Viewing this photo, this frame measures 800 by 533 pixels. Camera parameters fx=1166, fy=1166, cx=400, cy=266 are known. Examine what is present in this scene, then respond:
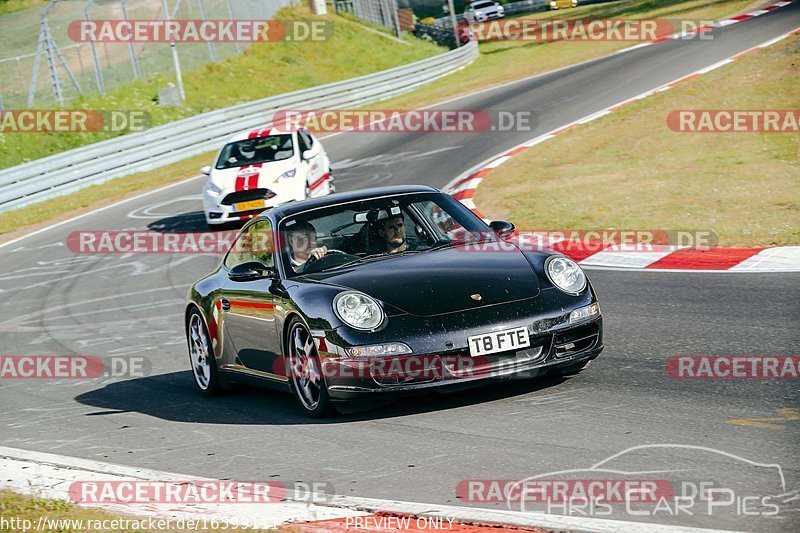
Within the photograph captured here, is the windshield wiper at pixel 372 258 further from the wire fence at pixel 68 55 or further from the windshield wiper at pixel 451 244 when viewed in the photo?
the wire fence at pixel 68 55

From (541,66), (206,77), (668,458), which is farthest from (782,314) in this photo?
(206,77)

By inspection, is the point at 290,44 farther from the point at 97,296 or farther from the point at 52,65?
the point at 97,296

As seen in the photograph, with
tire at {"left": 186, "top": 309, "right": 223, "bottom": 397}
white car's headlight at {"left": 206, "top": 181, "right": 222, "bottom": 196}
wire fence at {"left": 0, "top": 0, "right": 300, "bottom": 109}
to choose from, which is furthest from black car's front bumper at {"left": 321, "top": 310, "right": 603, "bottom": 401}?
wire fence at {"left": 0, "top": 0, "right": 300, "bottom": 109}

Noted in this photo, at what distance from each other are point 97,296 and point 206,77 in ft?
83.5

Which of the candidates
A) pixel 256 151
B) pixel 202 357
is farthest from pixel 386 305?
pixel 256 151

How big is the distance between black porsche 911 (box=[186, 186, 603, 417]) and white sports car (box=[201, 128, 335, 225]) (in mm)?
9423

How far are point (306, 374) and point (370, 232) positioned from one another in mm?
1219

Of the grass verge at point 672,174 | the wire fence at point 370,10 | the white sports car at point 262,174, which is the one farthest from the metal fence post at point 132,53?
the wire fence at point 370,10

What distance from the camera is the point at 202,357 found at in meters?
8.80

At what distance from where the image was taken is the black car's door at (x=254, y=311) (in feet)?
24.9

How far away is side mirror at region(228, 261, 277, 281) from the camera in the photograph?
762 centimetres

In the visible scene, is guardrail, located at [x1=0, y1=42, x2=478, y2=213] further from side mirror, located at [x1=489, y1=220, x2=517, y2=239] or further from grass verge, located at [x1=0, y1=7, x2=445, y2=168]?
side mirror, located at [x1=489, y1=220, x2=517, y2=239]

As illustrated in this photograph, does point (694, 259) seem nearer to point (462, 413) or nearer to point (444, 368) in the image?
point (462, 413)

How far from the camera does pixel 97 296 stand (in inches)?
563
